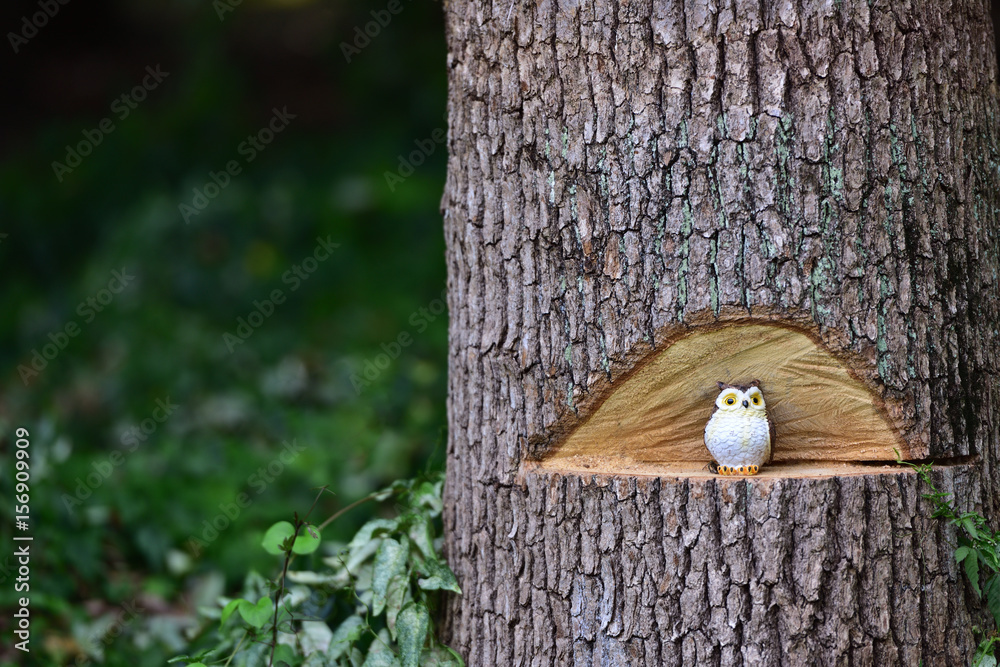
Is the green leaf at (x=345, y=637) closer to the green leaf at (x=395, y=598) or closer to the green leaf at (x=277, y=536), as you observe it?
the green leaf at (x=395, y=598)

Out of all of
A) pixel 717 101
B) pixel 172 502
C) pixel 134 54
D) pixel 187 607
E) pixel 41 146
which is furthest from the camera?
pixel 134 54

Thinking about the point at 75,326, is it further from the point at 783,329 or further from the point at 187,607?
the point at 783,329

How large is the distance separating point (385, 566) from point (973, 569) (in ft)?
4.37

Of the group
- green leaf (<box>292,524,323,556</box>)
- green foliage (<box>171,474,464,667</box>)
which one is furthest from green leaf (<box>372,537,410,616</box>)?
green leaf (<box>292,524,323,556</box>)

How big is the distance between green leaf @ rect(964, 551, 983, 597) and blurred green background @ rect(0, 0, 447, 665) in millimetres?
1330

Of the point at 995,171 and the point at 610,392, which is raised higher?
the point at 995,171

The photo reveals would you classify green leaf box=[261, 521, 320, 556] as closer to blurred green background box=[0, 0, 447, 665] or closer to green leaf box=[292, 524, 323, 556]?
green leaf box=[292, 524, 323, 556]

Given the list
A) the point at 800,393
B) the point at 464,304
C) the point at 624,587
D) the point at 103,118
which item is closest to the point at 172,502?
the point at 464,304

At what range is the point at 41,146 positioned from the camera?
249 inches

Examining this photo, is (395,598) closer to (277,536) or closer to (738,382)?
(277,536)

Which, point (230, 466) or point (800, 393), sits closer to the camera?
point (800, 393)

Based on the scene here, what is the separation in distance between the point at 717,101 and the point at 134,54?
7.37 metres

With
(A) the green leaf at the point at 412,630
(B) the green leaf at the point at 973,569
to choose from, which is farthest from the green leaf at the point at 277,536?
(B) the green leaf at the point at 973,569

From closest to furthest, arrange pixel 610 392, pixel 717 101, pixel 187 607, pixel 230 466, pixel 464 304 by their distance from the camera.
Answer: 1. pixel 717 101
2. pixel 610 392
3. pixel 464 304
4. pixel 187 607
5. pixel 230 466
